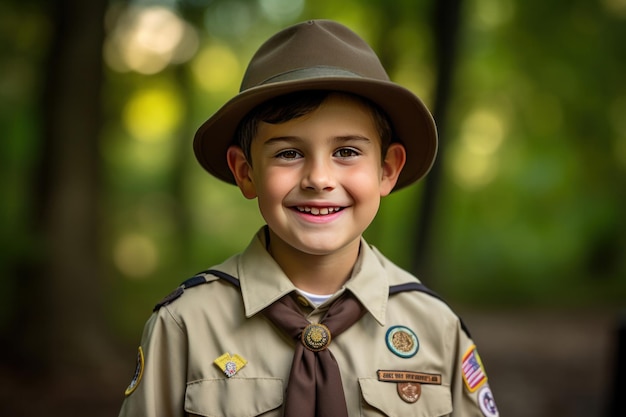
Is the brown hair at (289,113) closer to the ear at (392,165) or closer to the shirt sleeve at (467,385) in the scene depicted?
the ear at (392,165)

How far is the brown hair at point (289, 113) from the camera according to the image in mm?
2180

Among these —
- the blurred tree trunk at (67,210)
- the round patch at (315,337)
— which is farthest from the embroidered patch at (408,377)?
the blurred tree trunk at (67,210)

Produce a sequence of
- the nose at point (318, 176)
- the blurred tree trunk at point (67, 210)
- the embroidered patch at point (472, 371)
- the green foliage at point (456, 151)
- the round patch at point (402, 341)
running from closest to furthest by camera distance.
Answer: the nose at point (318, 176), the round patch at point (402, 341), the embroidered patch at point (472, 371), the blurred tree trunk at point (67, 210), the green foliage at point (456, 151)

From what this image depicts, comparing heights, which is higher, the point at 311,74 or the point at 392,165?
the point at 311,74

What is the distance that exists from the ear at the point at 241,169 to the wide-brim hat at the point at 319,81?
0.21ft

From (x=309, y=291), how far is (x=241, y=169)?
48 cm

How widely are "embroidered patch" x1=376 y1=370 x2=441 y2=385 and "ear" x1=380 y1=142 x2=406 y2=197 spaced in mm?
606

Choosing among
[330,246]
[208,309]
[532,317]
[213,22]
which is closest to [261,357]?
[208,309]

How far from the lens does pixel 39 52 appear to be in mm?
8312

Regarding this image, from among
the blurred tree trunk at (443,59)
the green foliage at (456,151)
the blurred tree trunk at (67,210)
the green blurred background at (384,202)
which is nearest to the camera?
the blurred tree trunk at (67,210)

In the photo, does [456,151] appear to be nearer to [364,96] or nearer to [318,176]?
[364,96]

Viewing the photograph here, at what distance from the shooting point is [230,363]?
7.32 ft

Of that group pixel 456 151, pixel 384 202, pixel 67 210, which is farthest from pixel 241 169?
pixel 456 151

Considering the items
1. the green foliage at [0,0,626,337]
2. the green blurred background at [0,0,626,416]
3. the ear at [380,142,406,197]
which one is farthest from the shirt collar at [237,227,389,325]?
the green foliage at [0,0,626,337]
